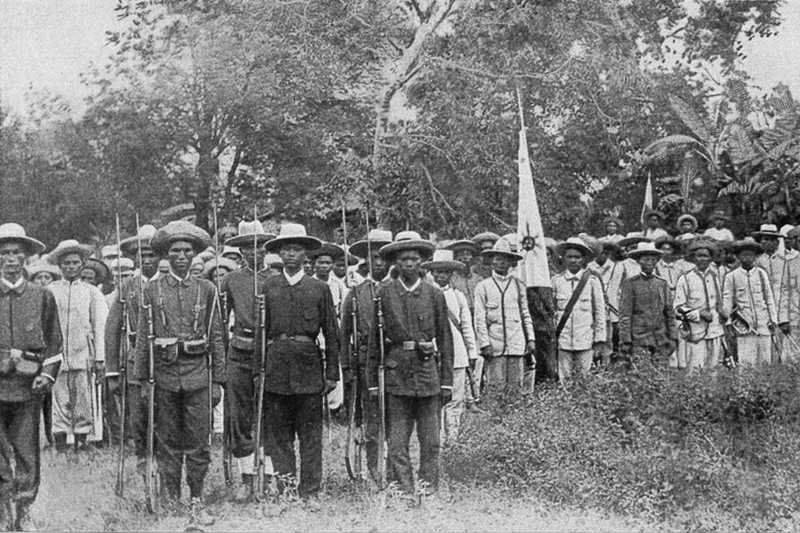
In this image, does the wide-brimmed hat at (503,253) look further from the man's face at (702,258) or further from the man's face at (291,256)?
the man's face at (291,256)

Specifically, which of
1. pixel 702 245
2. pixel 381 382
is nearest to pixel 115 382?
pixel 381 382

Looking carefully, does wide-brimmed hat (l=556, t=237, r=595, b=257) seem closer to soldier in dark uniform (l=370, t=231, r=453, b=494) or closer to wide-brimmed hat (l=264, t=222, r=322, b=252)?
soldier in dark uniform (l=370, t=231, r=453, b=494)

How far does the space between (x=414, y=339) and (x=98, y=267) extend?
16.1ft

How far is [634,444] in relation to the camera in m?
8.52

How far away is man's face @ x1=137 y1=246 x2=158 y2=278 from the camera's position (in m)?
9.62

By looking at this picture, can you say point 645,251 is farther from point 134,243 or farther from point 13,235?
point 13,235

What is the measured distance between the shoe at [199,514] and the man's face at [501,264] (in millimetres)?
4203

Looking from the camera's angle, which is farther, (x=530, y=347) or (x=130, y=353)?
(x=530, y=347)

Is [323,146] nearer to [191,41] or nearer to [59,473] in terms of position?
[191,41]

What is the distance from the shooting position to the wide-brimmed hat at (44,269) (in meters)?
10.5

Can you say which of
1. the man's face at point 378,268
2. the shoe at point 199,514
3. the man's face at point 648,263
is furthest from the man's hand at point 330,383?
the man's face at point 648,263

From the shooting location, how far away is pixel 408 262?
25.0ft

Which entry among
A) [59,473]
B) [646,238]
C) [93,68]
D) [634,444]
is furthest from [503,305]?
[93,68]

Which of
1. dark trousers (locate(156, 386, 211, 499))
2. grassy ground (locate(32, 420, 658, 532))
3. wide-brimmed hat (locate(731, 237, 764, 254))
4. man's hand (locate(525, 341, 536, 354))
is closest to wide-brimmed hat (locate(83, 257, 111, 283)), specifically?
grassy ground (locate(32, 420, 658, 532))
